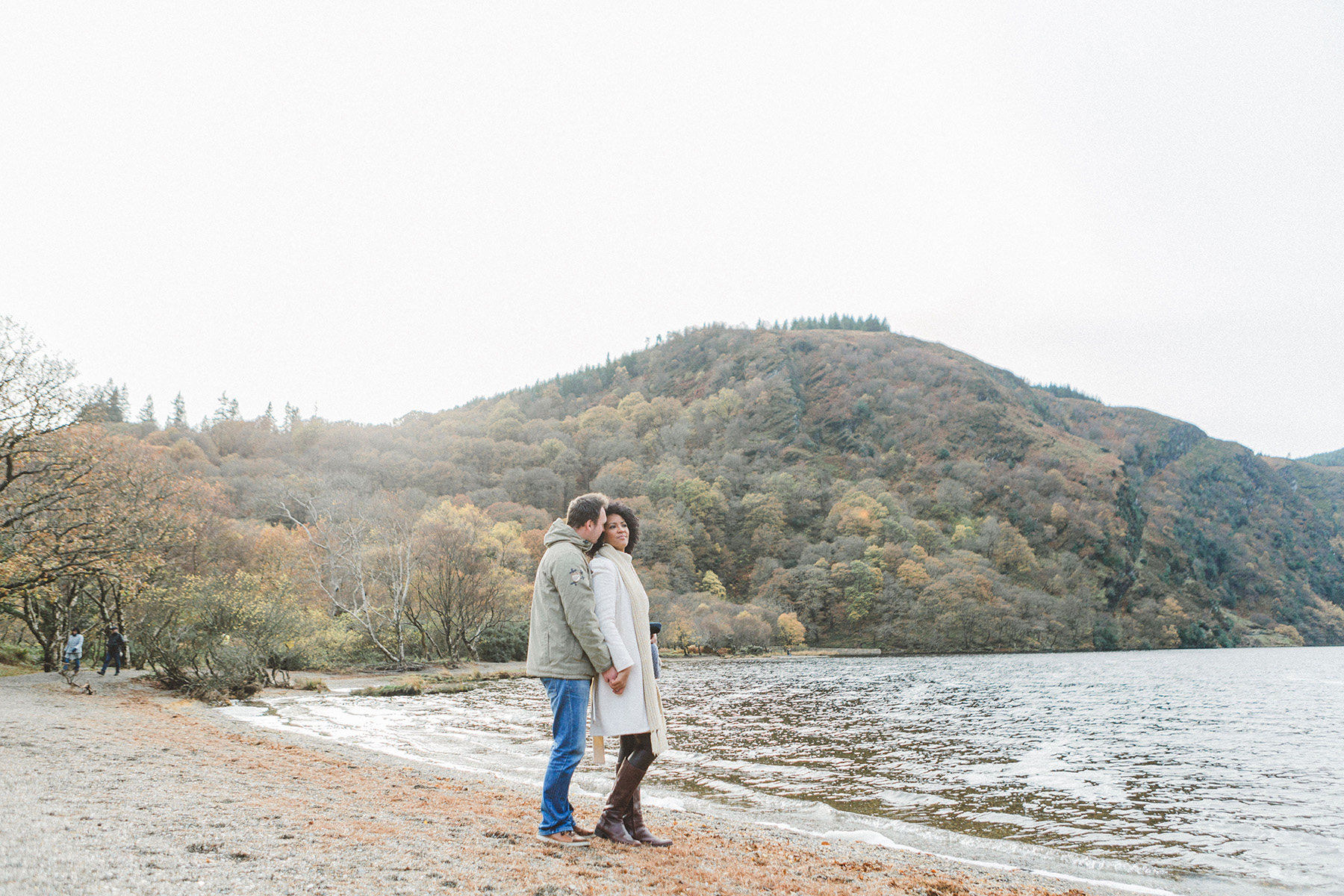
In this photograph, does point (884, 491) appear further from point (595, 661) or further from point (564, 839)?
point (595, 661)

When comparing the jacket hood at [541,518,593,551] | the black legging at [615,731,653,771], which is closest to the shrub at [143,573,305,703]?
the black legging at [615,731,653,771]

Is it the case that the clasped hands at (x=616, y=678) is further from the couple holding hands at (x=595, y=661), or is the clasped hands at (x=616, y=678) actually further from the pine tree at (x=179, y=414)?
the pine tree at (x=179, y=414)

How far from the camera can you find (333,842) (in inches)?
204

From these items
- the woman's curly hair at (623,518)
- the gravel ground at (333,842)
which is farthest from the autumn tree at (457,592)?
the woman's curly hair at (623,518)

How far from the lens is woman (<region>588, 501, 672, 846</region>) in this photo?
17.9ft

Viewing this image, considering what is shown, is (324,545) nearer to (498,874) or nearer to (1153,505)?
(498,874)

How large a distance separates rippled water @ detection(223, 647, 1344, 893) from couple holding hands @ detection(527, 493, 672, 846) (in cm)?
467

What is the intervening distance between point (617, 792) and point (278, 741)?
10.8 metres

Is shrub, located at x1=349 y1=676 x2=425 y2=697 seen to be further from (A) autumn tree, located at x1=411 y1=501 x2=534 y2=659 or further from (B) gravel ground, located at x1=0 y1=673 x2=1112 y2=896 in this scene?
(B) gravel ground, located at x1=0 y1=673 x2=1112 y2=896

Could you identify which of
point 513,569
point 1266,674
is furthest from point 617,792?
point 1266,674

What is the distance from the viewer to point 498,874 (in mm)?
4680

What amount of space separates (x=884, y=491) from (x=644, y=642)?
12599 centimetres

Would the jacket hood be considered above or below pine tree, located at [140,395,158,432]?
below

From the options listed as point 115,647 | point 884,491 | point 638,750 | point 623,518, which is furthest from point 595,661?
point 884,491
